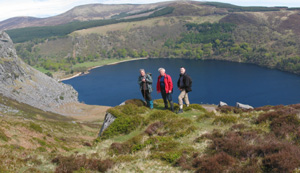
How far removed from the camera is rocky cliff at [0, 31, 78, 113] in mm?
89381

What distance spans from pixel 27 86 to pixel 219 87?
308 ft

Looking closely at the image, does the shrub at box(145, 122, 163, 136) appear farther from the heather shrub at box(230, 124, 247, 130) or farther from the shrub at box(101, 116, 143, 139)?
the heather shrub at box(230, 124, 247, 130)

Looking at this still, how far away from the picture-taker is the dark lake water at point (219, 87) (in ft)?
354

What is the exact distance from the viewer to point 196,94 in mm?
116688

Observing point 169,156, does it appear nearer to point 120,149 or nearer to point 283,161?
point 120,149

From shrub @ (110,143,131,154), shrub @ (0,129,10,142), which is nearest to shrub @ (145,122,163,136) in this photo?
shrub @ (110,143,131,154)

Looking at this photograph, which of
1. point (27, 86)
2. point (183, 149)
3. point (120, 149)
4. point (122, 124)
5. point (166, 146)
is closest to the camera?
point (183, 149)

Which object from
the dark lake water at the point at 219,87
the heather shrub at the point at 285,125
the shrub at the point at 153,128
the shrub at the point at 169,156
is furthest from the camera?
the dark lake water at the point at 219,87

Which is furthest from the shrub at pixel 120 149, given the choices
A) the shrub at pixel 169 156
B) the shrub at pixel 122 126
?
the shrub at pixel 122 126

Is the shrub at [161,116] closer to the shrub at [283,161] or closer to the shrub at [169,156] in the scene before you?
the shrub at [169,156]

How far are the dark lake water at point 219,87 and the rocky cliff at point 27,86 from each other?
573 inches

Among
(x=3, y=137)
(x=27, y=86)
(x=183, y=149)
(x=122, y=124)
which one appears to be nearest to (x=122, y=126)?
(x=122, y=124)

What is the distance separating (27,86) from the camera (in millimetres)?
100625

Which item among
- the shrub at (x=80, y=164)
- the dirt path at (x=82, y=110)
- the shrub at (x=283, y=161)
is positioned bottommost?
the dirt path at (x=82, y=110)
